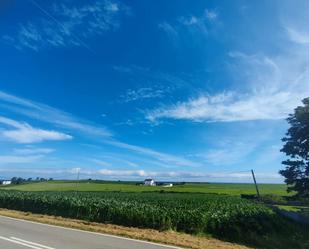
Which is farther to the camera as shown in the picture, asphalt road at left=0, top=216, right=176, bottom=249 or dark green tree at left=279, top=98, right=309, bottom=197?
dark green tree at left=279, top=98, right=309, bottom=197

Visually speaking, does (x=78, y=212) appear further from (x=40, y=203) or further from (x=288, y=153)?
(x=288, y=153)

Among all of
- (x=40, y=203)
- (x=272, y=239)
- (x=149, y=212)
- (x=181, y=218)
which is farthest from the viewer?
(x=40, y=203)

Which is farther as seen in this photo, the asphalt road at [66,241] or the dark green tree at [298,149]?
the dark green tree at [298,149]

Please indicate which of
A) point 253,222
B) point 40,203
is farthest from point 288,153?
point 40,203

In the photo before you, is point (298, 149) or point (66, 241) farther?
point (298, 149)

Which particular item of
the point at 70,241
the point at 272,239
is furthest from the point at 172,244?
the point at 272,239

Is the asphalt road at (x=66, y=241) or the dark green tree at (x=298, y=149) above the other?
the dark green tree at (x=298, y=149)

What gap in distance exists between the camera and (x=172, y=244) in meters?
11.6

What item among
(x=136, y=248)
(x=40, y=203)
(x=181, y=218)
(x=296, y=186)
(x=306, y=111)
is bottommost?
(x=136, y=248)

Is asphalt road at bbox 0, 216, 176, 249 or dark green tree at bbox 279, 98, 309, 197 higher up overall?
dark green tree at bbox 279, 98, 309, 197

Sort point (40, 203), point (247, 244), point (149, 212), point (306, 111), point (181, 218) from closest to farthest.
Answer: point (247, 244)
point (181, 218)
point (149, 212)
point (40, 203)
point (306, 111)

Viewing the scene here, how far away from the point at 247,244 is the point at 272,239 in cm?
196

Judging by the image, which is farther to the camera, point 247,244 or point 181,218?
point 181,218

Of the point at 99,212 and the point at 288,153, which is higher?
the point at 288,153
